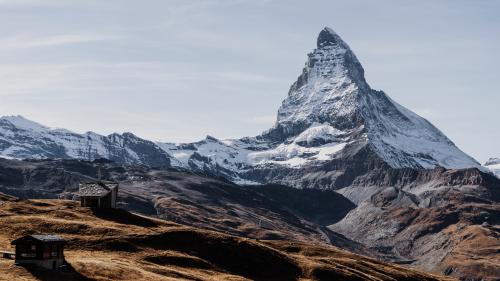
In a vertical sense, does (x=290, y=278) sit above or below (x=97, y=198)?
below

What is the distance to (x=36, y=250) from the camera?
93.9 m

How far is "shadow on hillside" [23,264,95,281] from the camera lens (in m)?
89.9

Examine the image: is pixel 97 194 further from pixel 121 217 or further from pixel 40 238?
pixel 40 238

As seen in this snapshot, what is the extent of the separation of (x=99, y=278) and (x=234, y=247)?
41.0 meters

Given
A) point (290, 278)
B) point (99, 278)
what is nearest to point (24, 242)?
point (99, 278)

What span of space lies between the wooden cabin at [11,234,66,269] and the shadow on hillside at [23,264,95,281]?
4.48ft

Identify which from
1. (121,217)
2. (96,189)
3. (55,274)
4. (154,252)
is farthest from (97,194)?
(55,274)

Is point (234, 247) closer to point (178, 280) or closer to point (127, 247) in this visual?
point (127, 247)

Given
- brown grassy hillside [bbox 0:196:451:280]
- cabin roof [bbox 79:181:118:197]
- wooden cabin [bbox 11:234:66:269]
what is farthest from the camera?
cabin roof [bbox 79:181:118:197]

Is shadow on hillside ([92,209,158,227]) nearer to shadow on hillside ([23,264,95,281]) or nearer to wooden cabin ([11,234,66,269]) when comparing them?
shadow on hillside ([23,264,95,281])

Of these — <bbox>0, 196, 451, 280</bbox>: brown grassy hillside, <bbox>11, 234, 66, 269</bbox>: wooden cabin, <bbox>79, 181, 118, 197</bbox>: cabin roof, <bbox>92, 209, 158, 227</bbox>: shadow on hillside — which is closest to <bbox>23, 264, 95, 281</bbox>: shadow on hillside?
<bbox>0, 196, 451, 280</bbox>: brown grassy hillside

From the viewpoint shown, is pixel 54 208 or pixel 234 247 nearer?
pixel 234 247

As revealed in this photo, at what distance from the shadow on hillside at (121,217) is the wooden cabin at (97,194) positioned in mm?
2331

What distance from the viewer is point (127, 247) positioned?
12075 cm
